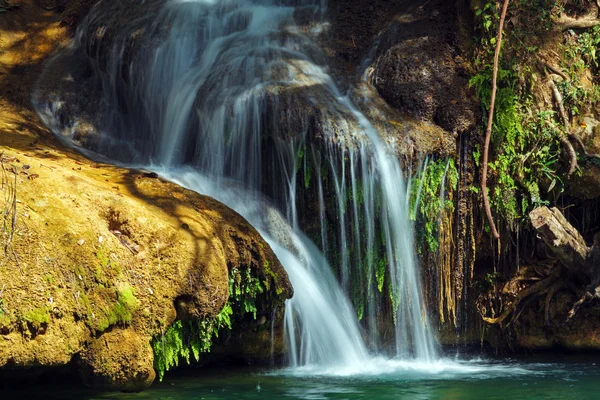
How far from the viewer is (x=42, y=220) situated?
606cm

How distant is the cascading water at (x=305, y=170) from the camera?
8.39m

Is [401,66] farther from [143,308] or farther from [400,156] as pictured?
[143,308]

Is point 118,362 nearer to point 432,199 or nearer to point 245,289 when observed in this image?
point 245,289

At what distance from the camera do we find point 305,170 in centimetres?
872

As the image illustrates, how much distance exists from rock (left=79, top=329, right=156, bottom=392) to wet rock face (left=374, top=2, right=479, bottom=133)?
4510mm

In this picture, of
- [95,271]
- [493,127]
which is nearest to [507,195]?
[493,127]

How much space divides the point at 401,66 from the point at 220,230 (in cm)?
360

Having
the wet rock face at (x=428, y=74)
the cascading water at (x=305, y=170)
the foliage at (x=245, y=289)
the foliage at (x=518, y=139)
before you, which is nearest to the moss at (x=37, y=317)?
the foliage at (x=245, y=289)

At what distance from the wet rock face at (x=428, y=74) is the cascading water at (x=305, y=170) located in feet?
2.13

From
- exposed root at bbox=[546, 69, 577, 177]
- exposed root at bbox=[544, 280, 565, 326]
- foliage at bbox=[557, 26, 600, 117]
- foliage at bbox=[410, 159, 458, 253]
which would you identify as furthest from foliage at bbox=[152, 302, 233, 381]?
foliage at bbox=[557, 26, 600, 117]

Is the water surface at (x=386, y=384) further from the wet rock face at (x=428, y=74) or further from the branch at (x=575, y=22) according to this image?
the branch at (x=575, y=22)

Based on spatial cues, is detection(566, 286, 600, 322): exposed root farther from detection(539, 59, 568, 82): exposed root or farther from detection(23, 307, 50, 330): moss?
detection(23, 307, 50, 330): moss

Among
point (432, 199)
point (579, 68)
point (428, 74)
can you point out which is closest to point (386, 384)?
point (432, 199)

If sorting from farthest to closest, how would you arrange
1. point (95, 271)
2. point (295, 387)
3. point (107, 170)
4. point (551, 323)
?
point (551, 323) → point (107, 170) → point (295, 387) → point (95, 271)
